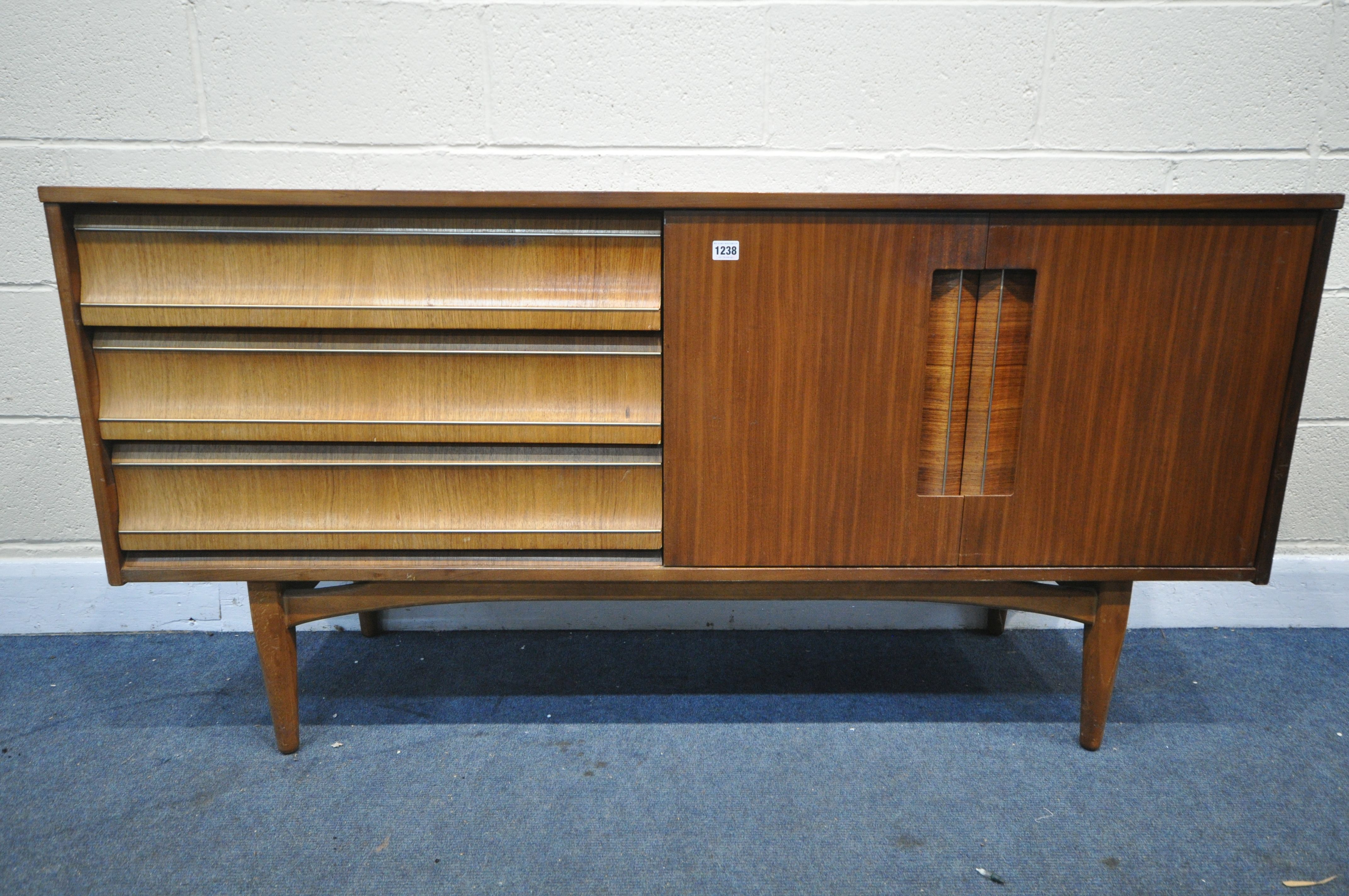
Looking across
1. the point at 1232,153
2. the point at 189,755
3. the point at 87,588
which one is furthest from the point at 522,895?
the point at 1232,153

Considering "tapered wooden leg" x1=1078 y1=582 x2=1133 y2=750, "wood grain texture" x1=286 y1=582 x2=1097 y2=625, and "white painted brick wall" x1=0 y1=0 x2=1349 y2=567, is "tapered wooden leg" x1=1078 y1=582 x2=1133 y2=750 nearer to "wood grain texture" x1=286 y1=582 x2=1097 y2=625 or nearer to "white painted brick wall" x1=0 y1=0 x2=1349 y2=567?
"wood grain texture" x1=286 y1=582 x2=1097 y2=625

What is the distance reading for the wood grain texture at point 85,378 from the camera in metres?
0.91

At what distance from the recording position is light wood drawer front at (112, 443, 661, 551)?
3.31ft

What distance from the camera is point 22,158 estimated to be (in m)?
1.35

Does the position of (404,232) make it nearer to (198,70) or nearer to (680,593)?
(680,593)

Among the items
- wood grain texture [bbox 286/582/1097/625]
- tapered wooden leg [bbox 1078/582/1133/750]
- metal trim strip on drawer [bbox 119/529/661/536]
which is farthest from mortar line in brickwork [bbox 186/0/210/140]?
tapered wooden leg [bbox 1078/582/1133/750]

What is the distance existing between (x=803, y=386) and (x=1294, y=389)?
25.3 inches

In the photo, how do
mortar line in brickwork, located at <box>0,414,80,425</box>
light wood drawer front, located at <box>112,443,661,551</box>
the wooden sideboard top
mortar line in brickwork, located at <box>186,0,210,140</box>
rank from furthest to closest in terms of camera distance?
mortar line in brickwork, located at <box>0,414,80,425</box>, mortar line in brickwork, located at <box>186,0,210,140</box>, light wood drawer front, located at <box>112,443,661,551</box>, the wooden sideboard top

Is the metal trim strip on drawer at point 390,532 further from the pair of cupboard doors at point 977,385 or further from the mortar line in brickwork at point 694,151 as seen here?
the mortar line in brickwork at point 694,151

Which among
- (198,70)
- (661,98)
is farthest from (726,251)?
(198,70)

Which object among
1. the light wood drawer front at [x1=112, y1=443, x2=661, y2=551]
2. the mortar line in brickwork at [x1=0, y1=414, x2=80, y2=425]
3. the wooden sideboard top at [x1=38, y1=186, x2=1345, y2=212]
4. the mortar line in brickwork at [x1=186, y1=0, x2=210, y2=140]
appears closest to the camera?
the wooden sideboard top at [x1=38, y1=186, x2=1345, y2=212]

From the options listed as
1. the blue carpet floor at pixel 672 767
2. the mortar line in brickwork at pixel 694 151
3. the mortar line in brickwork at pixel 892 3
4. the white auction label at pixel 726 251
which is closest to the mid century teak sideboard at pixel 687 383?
the white auction label at pixel 726 251

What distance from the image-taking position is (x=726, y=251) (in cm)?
94

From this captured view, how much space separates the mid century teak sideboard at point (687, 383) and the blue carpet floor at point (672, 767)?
0.31 meters
